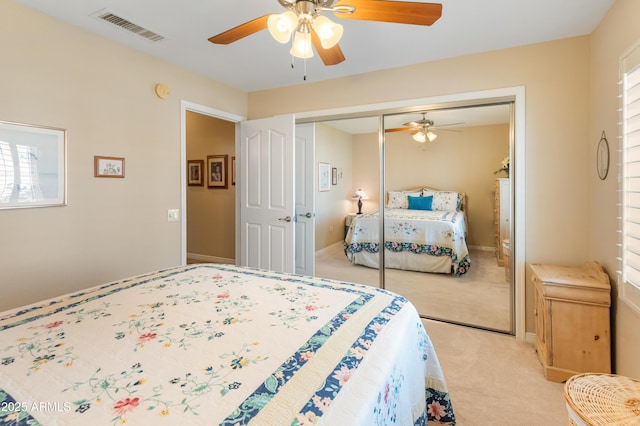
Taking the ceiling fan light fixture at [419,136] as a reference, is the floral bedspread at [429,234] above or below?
below

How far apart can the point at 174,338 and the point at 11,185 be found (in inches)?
73.1

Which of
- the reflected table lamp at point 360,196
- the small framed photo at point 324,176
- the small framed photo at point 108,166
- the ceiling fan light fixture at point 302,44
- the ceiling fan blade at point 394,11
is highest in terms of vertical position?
the ceiling fan blade at point 394,11

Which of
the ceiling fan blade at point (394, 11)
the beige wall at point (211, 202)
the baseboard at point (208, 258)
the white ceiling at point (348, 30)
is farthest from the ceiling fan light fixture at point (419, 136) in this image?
the baseboard at point (208, 258)

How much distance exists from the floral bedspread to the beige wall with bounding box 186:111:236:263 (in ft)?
8.05

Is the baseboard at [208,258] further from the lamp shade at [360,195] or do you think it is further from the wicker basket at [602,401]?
the wicker basket at [602,401]

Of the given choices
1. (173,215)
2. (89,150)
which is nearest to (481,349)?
(173,215)

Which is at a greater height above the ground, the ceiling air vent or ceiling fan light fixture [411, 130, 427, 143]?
the ceiling air vent

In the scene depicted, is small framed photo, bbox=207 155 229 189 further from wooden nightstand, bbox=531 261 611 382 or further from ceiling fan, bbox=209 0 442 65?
wooden nightstand, bbox=531 261 611 382

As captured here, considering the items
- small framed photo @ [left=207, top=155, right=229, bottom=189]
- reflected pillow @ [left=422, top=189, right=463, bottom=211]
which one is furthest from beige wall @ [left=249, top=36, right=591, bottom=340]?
small framed photo @ [left=207, top=155, right=229, bottom=189]

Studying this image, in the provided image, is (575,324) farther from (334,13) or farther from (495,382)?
(334,13)

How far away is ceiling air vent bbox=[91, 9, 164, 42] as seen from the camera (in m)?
2.21

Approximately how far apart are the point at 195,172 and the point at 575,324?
5.26 m

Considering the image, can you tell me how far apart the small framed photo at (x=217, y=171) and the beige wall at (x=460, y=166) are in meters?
2.61

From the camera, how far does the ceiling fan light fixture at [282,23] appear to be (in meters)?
1.55
